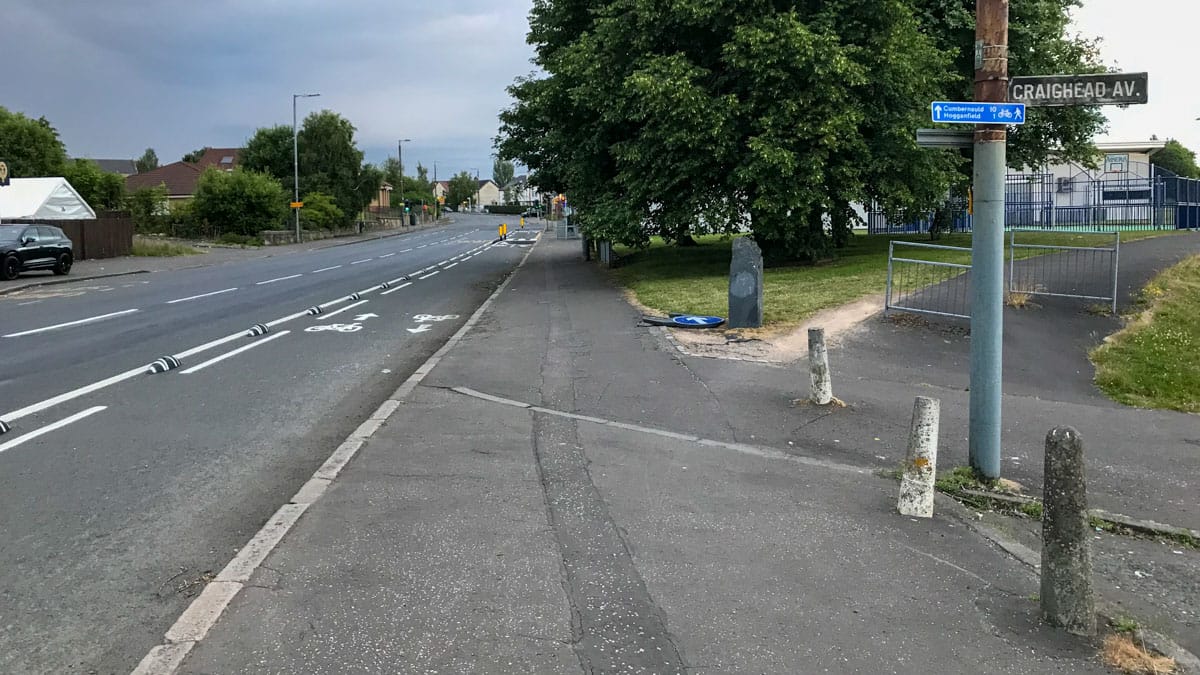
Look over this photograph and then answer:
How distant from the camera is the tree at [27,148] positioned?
58.3 meters

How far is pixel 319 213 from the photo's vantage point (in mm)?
68125

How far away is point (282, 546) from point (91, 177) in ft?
182

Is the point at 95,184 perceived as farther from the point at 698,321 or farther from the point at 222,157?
the point at 222,157

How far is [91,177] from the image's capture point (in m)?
52.4

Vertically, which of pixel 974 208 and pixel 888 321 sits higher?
pixel 974 208

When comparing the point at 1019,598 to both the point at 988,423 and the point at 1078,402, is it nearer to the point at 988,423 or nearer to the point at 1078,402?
the point at 988,423

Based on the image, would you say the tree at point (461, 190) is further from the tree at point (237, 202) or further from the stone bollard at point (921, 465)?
the stone bollard at point (921, 465)

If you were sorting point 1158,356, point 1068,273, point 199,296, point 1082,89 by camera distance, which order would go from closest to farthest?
point 1082,89 < point 1158,356 < point 1068,273 < point 199,296

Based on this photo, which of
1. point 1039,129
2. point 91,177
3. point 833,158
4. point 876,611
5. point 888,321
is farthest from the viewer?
point 91,177

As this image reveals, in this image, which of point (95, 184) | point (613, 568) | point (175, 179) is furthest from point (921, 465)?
point (175, 179)

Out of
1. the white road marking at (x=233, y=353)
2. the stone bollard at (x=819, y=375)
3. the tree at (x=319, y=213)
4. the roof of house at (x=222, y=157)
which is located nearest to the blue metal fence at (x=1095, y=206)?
the white road marking at (x=233, y=353)

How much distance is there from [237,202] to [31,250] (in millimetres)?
29917

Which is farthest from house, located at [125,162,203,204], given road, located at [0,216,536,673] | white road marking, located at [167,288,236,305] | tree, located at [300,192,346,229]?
road, located at [0,216,536,673]

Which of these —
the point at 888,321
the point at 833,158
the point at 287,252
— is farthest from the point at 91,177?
the point at 888,321
